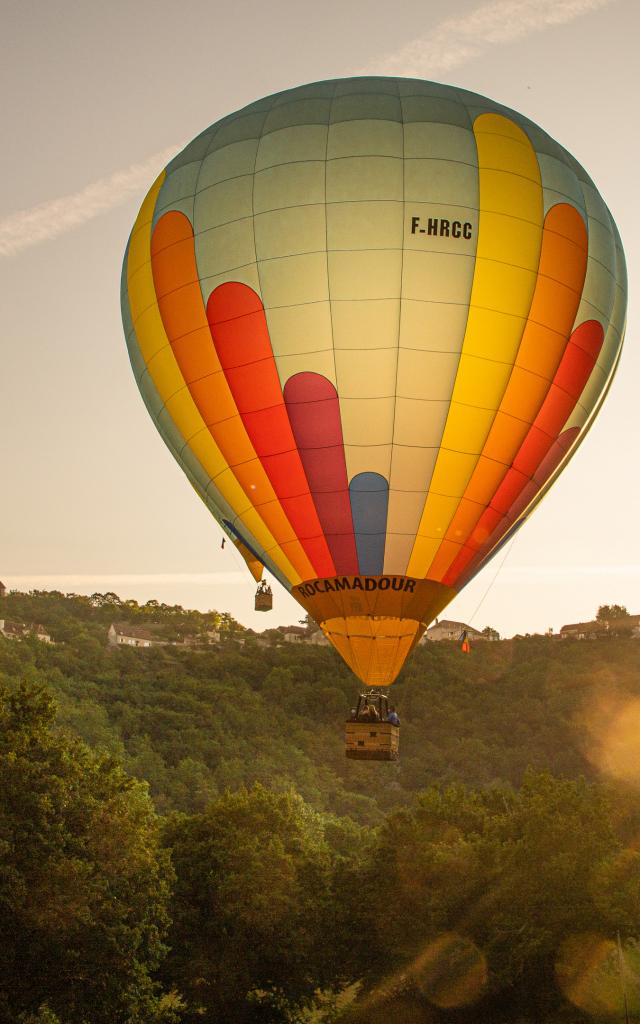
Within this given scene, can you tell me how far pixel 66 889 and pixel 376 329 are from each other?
1346cm

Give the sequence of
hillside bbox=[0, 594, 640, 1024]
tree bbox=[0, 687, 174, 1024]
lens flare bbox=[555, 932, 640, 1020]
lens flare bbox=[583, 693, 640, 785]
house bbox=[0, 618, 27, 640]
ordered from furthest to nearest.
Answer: house bbox=[0, 618, 27, 640] < lens flare bbox=[583, 693, 640, 785] < lens flare bbox=[555, 932, 640, 1020] < hillside bbox=[0, 594, 640, 1024] < tree bbox=[0, 687, 174, 1024]

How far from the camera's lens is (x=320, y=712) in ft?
366

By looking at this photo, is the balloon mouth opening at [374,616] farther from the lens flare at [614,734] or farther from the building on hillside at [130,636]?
the building on hillside at [130,636]

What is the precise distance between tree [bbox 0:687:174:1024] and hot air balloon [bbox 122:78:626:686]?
8105 mm

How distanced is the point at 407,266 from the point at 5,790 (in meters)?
14.0

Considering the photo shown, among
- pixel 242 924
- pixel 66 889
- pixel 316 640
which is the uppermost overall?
pixel 316 640

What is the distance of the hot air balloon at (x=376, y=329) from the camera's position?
21953 mm

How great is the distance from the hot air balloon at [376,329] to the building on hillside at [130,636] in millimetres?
135667

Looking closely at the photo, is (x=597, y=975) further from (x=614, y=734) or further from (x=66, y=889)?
(x=614, y=734)

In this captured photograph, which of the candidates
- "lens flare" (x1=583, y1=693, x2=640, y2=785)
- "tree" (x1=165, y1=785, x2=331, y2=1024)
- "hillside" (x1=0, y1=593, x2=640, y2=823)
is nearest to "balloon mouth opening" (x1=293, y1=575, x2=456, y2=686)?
"tree" (x1=165, y1=785, x2=331, y2=1024)

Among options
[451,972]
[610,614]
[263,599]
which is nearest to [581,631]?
[610,614]

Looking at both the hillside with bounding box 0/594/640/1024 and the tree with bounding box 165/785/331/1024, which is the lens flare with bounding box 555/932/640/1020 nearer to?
the hillside with bounding box 0/594/640/1024

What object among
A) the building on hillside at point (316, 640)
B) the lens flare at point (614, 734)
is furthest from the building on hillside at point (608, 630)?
the building on hillside at point (316, 640)

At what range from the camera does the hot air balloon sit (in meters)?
22.0
